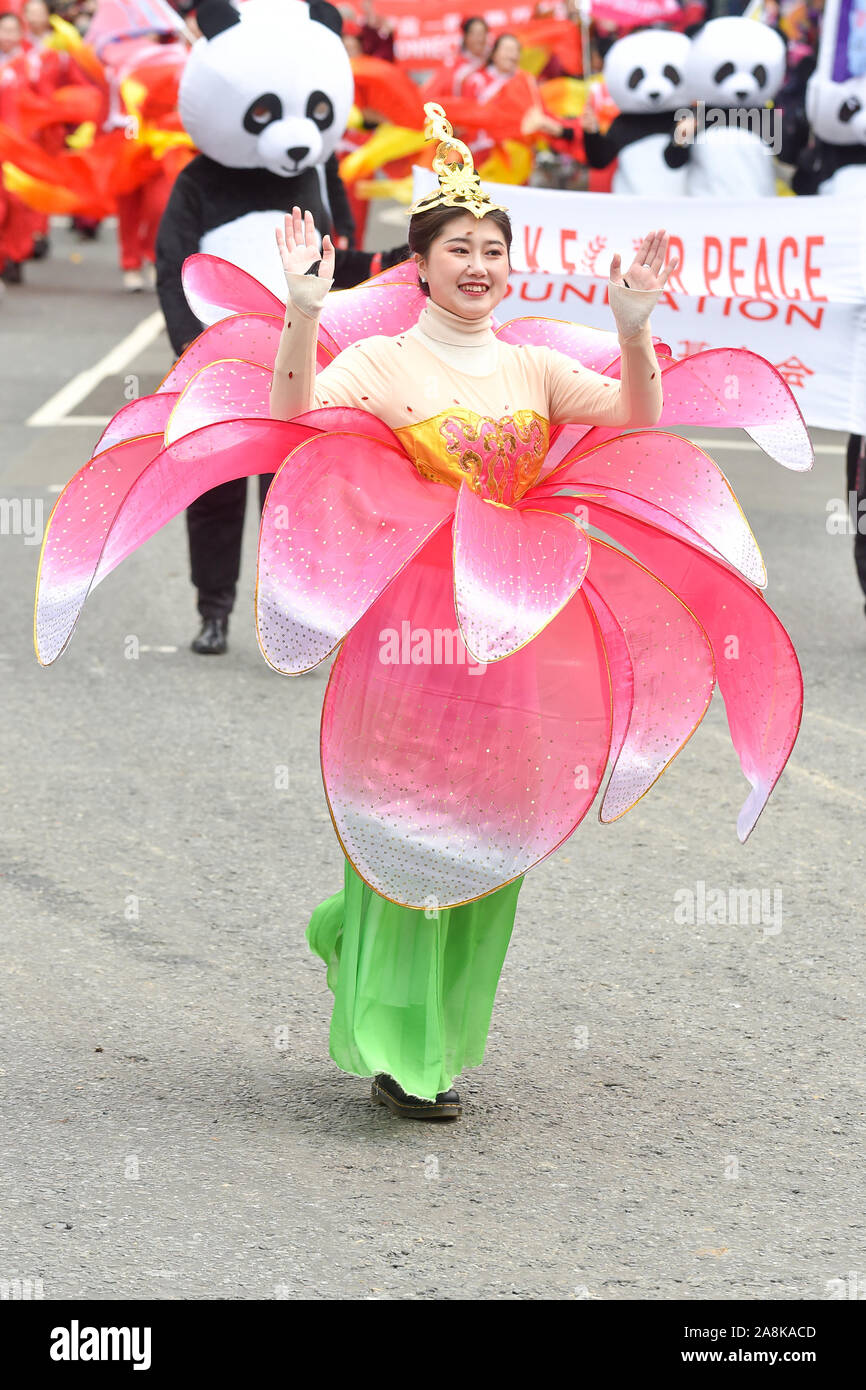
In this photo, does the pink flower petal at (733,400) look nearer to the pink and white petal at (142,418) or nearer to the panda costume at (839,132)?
the pink and white petal at (142,418)

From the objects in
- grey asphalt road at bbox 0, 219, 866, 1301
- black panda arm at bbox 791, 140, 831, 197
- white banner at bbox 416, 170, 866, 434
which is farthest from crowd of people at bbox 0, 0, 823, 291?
grey asphalt road at bbox 0, 219, 866, 1301

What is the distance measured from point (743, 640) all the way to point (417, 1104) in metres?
1.11

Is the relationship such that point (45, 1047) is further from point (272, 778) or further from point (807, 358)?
point (807, 358)

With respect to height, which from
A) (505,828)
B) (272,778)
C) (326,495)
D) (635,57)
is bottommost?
(272,778)

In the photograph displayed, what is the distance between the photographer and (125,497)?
11.7 ft

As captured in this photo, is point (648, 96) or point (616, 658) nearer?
point (616, 658)

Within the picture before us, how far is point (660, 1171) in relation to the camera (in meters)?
3.65

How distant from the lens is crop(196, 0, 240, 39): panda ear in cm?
694

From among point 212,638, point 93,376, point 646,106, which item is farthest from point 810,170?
point 93,376

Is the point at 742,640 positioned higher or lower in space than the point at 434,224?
lower

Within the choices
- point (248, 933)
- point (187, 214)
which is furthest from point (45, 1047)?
point (187, 214)

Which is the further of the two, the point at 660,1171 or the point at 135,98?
the point at 135,98

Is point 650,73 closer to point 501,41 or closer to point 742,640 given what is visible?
point 501,41
